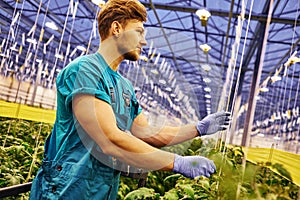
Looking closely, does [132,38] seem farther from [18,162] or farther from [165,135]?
[18,162]

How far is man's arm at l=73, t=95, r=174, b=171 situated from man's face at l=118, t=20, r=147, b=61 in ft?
0.83

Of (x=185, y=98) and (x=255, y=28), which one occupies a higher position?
(x=255, y=28)

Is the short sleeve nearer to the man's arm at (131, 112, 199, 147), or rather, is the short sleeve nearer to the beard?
the beard

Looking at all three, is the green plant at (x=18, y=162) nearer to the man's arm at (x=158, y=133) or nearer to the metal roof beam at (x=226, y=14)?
the man's arm at (x=158, y=133)

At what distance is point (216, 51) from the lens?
35.0ft

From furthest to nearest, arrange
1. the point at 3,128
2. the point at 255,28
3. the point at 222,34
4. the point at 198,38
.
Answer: the point at 198,38 < the point at 222,34 < the point at 255,28 < the point at 3,128

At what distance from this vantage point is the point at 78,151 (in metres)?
1.15

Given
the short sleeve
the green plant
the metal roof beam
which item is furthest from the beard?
the metal roof beam

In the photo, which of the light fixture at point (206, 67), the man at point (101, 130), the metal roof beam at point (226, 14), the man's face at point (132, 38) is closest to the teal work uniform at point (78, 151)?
the man at point (101, 130)

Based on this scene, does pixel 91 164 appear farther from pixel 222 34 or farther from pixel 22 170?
pixel 222 34

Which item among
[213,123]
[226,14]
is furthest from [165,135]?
[226,14]

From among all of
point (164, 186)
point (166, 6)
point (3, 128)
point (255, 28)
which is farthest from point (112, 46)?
point (255, 28)

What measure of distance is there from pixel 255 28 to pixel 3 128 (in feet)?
20.7

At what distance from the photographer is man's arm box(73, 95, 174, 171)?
3.28 ft
